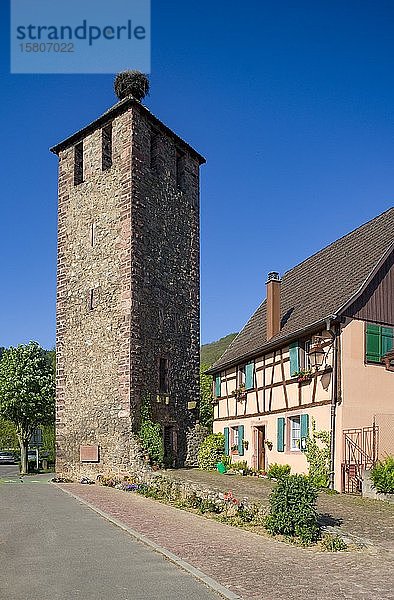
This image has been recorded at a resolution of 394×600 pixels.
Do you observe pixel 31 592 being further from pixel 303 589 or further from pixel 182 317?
pixel 182 317

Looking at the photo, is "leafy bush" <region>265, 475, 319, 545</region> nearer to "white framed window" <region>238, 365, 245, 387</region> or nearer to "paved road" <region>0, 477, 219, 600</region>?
"paved road" <region>0, 477, 219, 600</region>

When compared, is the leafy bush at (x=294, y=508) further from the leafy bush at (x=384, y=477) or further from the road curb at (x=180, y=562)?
the leafy bush at (x=384, y=477)

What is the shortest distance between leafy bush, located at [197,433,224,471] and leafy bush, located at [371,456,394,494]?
12.3m

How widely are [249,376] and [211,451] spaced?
4425mm

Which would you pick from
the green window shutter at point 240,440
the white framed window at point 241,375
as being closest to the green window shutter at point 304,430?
the green window shutter at point 240,440

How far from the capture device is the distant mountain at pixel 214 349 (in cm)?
11331

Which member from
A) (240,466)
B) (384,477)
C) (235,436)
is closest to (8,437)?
(235,436)

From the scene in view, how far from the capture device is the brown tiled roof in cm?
2545

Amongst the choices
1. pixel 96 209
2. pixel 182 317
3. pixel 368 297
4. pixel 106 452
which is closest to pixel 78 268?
pixel 96 209

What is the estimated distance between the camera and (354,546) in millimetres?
13023

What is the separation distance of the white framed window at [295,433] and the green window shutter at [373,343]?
11.8 ft

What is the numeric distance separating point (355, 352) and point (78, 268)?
1407cm

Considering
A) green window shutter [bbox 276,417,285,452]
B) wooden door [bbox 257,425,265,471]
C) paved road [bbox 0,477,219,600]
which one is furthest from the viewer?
wooden door [bbox 257,425,265,471]

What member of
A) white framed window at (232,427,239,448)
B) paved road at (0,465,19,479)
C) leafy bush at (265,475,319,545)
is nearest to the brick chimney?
white framed window at (232,427,239,448)
